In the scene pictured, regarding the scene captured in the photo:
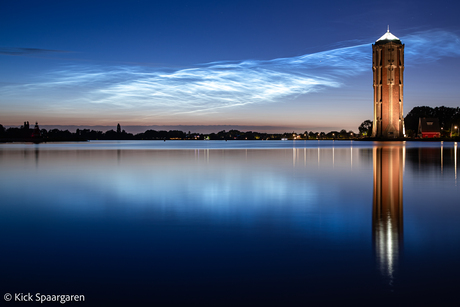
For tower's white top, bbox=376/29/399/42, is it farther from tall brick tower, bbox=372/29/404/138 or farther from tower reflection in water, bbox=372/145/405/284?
tower reflection in water, bbox=372/145/405/284

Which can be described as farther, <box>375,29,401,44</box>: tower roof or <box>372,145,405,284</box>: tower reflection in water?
<box>375,29,401,44</box>: tower roof

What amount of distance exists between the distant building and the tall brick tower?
472 inches

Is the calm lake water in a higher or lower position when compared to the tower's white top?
lower

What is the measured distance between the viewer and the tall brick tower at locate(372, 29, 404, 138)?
13625cm

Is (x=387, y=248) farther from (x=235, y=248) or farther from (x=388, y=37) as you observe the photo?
(x=388, y=37)

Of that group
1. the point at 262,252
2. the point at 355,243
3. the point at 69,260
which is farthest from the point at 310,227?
the point at 69,260

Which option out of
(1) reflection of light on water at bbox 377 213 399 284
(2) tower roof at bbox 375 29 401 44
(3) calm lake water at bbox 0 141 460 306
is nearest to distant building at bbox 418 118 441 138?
(2) tower roof at bbox 375 29 401 44

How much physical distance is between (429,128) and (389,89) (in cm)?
2090

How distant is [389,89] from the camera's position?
138m

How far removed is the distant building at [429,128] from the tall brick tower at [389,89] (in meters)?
12.0

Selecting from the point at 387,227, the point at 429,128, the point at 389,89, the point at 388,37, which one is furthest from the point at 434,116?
the point at 387,227

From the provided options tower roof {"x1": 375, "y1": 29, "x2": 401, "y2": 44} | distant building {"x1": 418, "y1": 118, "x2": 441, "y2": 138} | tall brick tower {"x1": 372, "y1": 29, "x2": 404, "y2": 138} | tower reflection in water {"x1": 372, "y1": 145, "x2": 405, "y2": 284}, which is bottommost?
tower reflection in water {"x1": 372, "y1": 145, "x2": 405, "y2": 284}

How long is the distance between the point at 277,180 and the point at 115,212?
939 cm

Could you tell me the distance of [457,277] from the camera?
535 cm
